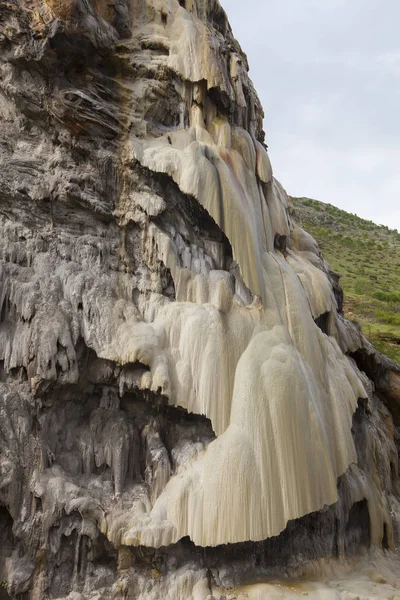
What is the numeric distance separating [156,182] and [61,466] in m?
5.69

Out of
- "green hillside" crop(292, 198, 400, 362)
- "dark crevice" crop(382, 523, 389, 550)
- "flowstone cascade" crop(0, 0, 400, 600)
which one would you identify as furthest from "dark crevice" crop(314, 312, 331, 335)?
"green hillside" crop(292, 198, 400, 362)

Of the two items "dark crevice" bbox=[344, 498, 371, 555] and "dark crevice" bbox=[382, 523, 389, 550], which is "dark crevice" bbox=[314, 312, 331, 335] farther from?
"dark crevice" bbox=[382, 523, 389, 550]

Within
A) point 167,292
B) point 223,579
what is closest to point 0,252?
point 167,292

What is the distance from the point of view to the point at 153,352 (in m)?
8.38

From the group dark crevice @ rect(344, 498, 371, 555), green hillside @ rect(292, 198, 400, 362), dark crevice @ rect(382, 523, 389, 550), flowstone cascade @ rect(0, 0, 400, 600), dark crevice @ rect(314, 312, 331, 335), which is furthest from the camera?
green hillside @ rect(292, 198, 400, 362)

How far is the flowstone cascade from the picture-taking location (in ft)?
24.3

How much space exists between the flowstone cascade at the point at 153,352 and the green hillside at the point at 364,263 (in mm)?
15827

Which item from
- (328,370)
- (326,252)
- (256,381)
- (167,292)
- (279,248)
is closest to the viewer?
(256,381)

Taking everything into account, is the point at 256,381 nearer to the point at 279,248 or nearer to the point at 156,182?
the point at 156,182

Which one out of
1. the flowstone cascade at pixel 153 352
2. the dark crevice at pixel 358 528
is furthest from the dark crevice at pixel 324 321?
the dark crevice at pixel 358 528

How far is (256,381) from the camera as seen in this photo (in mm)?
8312

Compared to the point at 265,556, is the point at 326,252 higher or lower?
higher

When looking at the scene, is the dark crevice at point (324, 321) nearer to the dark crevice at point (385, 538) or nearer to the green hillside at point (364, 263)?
the dark crevice at point (385, 538)

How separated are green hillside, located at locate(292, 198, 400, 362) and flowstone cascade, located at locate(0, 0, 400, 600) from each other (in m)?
15.8
